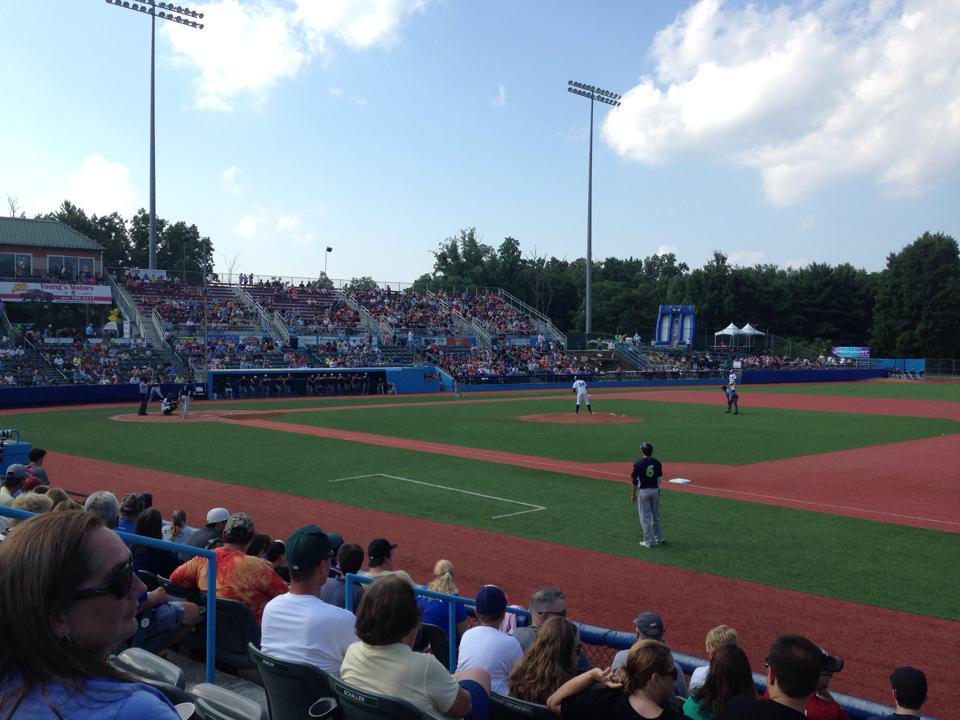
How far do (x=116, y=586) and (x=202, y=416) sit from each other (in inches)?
1327

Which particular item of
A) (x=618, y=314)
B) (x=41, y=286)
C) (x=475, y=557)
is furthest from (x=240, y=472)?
(x=618, y=314)

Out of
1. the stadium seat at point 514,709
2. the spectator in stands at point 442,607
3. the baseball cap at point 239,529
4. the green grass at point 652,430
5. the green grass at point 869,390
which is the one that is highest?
the baseball cap at point 239,529

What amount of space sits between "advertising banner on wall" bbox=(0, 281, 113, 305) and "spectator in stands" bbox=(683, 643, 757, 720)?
174ft

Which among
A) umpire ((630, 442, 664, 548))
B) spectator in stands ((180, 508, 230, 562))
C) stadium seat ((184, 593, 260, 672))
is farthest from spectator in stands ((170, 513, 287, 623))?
umpire ((630, 442, 664, 548))

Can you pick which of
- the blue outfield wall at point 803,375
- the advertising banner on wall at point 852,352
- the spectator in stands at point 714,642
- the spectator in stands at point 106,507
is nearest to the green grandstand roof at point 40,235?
the blue outfield wall at point 803,375

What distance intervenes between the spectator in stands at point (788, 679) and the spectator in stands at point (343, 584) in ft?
11.0

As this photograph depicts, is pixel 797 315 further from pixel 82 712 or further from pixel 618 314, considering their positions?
pixel 82 712

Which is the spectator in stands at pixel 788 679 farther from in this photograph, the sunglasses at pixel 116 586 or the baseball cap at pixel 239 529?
the baseball cap at pixel 239 529

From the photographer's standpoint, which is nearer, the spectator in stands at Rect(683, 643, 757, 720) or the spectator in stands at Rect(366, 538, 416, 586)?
the spectator in stands at Rect(683, 643, 757, 720)

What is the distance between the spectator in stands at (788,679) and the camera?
3951 millimetres

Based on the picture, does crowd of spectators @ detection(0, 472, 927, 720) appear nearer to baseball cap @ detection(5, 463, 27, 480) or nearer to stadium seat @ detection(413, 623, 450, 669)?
stadium seat @ detection(413, 623, 450, 669)

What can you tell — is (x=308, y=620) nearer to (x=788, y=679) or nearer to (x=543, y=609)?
(x=543, y=609)

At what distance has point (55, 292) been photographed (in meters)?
49.9

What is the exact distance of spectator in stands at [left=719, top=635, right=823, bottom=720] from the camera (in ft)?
13.0
